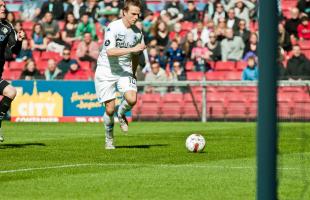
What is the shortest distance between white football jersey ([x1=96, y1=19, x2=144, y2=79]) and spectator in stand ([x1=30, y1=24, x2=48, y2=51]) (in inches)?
584

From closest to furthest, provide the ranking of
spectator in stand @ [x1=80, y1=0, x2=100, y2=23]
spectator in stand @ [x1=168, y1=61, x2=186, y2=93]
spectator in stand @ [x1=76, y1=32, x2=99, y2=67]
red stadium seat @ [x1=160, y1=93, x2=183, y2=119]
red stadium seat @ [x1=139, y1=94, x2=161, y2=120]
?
red stadium seat @ [x1=160, y1=93, x2=183, y2=119]
spectator in stand @ [x1=168, y1=61, x2=186, y2=93]
red stadium seat @ [x1=139, y1=94, x2=161, y2=120]
spectator in stand @ [x1=76, y1=32, x2=99, y2=67]
spectator in stand @ [x1=80, y1=0, x2=100, y2=23]

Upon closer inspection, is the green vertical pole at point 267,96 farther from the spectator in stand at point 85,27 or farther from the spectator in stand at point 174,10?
the spectator in stand at point 85,27

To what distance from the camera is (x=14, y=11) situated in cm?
3188

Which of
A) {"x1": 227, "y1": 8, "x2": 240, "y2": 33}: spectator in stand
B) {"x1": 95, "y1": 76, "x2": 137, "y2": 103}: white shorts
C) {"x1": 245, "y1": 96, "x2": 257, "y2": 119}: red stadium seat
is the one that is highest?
{"x1": 227, "y1": 8, "x2": 240, "y2": 33}: spectator in stand

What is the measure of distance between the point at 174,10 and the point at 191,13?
1.83 feet

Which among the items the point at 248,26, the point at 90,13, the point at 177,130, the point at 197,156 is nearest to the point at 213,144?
the point at 197,156

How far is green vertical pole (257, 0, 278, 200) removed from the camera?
576 centimetres

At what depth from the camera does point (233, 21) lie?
2688 cm

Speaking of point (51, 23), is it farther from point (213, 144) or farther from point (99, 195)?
point (99, 195)

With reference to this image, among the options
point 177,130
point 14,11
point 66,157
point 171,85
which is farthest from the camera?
point 14,11

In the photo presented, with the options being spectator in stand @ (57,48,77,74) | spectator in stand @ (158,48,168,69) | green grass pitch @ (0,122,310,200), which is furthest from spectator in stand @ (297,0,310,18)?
green grass pitch @ (0,122,310,200)

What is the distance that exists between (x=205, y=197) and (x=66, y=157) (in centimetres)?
483

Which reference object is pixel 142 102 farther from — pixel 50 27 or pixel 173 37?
pixel 50 27

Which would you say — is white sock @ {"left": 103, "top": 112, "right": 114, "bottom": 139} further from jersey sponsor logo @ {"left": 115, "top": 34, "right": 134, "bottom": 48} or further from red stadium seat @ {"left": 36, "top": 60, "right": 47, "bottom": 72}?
red stadium seat @ {"left": 36, "top": 60, "right": 47, "bottom": 72}
